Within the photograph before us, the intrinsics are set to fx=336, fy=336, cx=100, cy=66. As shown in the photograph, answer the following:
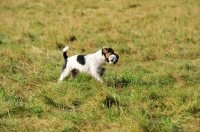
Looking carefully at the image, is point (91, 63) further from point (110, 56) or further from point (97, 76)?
point (110, 56)

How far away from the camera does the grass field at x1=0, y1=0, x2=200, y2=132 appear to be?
4871 millimetres

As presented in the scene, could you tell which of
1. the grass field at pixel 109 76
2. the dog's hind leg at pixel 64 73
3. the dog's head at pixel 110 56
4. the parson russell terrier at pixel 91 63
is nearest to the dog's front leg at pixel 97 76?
the parson russell terrier at pixel 91 63

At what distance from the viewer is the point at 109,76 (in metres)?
7.24

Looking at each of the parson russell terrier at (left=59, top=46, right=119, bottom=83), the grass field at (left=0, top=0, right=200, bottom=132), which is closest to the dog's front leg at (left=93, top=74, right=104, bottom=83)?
the parson russell terrier at (left=59, top=46, right=119, bottom=83)

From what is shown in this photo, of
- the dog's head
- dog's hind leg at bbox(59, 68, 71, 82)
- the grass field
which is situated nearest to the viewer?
the grass field

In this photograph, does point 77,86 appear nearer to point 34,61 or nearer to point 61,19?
point 34,61

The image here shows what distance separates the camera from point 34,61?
8.60 metres

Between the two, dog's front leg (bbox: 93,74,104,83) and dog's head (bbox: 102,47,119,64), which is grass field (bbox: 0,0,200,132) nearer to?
dog's front leg (bbox: 93,74,104,83)

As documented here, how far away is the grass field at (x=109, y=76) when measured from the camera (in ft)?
16.0

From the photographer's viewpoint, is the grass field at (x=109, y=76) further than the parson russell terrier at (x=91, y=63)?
No

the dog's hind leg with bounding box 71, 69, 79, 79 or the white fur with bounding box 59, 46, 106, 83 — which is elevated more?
the white fur with bounding box 59, 46, 106, 83

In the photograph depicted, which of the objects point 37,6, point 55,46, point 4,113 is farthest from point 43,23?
point 4,113

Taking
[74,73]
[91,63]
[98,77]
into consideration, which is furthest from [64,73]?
[98,77]

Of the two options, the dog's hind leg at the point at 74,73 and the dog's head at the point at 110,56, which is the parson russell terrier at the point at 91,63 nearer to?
the dog's head at the point at 110,56
